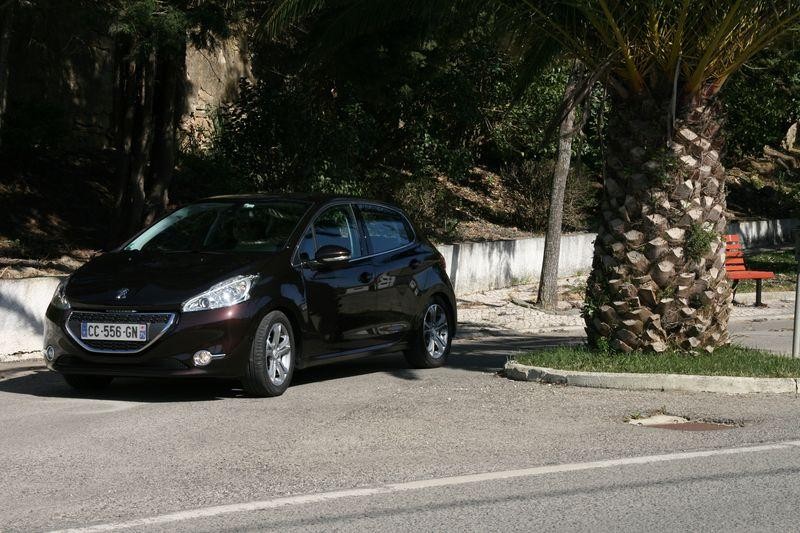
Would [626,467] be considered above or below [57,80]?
below

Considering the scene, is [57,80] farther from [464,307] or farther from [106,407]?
[106,407]

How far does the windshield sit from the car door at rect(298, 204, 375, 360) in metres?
0.26

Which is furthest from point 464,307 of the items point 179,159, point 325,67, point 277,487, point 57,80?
point 277,487

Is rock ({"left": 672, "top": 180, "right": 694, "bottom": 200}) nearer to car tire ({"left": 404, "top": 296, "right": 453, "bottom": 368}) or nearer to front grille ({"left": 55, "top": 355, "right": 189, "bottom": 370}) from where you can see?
car tire ({"left": 404, "top": 296, "right": 453, "bottom": 368})

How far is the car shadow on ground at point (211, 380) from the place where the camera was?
9.80 metres

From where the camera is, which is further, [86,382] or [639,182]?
[639,182]

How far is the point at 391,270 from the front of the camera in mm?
11016

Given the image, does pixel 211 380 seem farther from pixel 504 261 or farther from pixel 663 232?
pixel 504 261

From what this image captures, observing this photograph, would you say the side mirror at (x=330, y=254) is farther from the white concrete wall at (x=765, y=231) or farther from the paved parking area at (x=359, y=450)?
→ the white concrete wall at (x=765, y=231)

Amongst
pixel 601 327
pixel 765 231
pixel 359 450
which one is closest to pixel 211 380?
pixel 359 450

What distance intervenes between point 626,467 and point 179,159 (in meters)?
19.0

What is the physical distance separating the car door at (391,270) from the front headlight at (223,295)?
5.87 ft

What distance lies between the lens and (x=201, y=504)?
615 centimetres

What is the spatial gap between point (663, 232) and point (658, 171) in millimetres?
564
